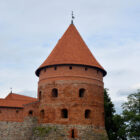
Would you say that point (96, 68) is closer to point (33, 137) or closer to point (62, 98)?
point (62, 98)

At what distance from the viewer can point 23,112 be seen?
868 inches

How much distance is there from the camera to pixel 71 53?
21.8m

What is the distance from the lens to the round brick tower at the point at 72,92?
20281 mm

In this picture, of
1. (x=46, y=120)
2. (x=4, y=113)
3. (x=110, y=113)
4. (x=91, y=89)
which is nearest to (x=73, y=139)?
(x=46, y=120)

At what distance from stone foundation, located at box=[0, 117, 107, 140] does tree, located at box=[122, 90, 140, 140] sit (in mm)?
2056

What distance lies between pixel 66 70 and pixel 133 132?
6.56 metres

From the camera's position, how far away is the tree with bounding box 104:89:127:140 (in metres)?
24.5

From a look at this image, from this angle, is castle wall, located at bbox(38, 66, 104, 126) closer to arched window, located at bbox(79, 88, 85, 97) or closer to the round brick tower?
the round brick tower

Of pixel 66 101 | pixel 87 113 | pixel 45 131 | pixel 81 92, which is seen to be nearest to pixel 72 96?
pixel 66 101

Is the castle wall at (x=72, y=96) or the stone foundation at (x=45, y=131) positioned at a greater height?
the castle wall at (x=72, y=96)

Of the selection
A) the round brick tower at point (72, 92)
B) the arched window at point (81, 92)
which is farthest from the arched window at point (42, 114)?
the arched window at point (81, 92)

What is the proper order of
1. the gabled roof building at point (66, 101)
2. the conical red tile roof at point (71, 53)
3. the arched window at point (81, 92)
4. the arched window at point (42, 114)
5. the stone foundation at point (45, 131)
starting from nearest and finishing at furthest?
1. the stone foundation at point (45, 131)
2. the gabled roof building at point (66, 101)
3. the arched window at point (81, 92)
4. the conical red tile roof at point (71, 53)
5. the arched window at point (42, 114)

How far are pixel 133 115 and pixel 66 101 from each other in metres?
5.06

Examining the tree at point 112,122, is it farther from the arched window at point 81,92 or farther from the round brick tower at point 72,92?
the arched window at point 81,92
